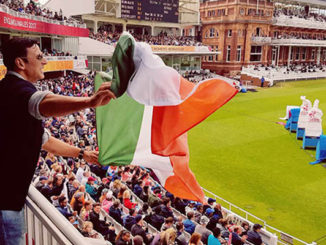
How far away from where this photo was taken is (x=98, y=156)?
149 inches

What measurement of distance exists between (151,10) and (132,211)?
4126cm

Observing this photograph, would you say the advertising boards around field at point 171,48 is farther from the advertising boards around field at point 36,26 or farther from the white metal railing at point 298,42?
the white metal railing at point 298,42

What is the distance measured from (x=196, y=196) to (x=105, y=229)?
3.82m

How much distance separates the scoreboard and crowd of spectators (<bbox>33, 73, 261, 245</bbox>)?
117ft

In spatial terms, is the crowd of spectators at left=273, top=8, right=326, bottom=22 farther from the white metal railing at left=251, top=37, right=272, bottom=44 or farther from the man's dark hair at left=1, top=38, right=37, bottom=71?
the man's dark hair at left=1, top=38, right=37, bottom=71

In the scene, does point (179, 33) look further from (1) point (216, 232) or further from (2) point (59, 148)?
(2) point (59, 148)

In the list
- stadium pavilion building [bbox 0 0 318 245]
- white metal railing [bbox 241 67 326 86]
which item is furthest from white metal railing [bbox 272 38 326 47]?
white metal railing [bbox 241 67 326 86]

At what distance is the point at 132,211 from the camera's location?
8203 mm

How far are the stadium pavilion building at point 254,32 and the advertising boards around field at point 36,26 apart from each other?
23558mm

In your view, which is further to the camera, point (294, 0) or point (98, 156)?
point (294, 0)

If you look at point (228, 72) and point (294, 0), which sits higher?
point (294, 0)

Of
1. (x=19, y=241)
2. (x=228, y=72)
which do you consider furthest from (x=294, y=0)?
(x=19, y=241)

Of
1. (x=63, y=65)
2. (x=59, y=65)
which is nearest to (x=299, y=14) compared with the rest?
(x=63, y=65)

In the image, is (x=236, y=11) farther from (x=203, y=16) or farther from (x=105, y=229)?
(x=105, y=229)
